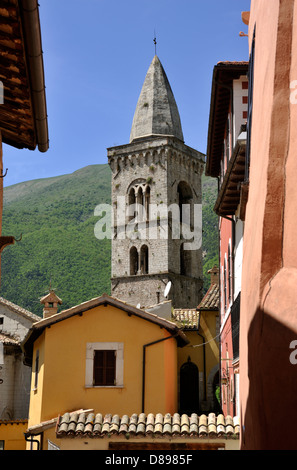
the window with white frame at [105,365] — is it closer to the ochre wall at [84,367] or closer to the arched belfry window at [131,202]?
the ochre wall at [84,367]

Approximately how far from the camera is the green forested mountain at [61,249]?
71000 mm

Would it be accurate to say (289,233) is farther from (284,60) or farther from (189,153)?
(189,153)

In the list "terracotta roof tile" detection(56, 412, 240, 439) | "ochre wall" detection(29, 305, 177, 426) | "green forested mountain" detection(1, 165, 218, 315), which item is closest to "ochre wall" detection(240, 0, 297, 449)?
"terracotta roof tile" detection(56, 412, 240, 439)

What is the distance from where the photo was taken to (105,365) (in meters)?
18.4

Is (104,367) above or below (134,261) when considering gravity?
below

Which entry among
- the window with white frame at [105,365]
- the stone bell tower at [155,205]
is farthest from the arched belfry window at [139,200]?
the window with white frame at [105,365]

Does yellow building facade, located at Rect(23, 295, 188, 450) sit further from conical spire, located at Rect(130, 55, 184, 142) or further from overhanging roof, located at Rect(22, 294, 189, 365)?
conical spire, located at Rect(130, 55, 184, 142)

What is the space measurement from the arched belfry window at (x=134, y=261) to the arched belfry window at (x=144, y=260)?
1.78ft

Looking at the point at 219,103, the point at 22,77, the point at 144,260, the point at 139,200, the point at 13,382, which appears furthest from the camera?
the point at 139,200

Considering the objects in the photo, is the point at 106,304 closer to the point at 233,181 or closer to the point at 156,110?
the point at 233,181

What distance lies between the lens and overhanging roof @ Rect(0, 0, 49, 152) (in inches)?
210

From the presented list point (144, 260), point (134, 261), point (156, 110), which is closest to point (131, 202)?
point (134, 261)

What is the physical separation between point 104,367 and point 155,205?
103 ft

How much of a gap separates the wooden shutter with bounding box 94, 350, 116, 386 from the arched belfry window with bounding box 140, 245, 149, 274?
30385 mm
